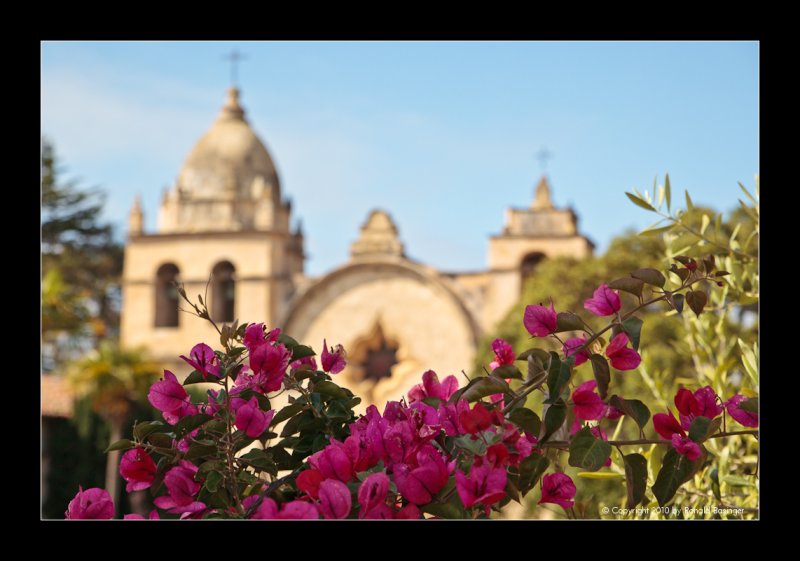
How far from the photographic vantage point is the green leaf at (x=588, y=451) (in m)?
1.97

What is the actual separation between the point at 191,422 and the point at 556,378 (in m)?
0.67

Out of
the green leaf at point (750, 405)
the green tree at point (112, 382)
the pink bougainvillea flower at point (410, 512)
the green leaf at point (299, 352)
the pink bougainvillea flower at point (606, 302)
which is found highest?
the pink bougainvillea flower at point (606, 302)

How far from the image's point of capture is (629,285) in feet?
7.04

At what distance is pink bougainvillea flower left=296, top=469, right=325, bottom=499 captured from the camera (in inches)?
74.5

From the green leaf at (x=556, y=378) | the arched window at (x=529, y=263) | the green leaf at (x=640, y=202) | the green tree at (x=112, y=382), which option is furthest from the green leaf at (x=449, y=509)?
the arched window at (x=529, y=263)

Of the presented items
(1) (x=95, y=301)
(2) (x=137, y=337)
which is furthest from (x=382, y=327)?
(1) (x=95, y=301)

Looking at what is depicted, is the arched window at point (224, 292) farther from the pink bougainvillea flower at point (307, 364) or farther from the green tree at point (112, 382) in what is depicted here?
the pink bougainvillea flower at point (307, 364)

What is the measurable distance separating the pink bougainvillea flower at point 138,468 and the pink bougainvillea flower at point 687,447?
95 centimetres

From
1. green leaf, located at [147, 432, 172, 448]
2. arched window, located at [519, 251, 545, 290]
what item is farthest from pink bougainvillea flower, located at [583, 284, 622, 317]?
arched window, located at [519, 251, 545, 290]

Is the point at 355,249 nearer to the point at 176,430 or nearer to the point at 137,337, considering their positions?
the point at 137,337

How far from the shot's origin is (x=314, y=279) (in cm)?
2888

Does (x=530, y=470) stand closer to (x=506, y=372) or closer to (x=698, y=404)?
(x=506, y=372)
